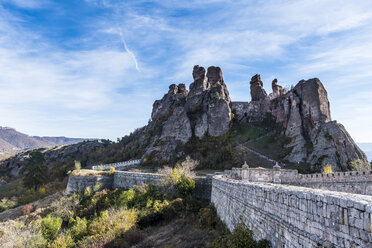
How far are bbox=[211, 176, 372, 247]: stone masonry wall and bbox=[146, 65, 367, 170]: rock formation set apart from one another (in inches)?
1412

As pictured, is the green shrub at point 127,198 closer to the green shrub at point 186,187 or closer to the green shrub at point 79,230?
the green shrub at point 79,230

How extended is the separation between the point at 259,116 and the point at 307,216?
209 ft

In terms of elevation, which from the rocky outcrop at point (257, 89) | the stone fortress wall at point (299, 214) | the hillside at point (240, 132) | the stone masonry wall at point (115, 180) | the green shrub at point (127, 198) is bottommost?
the green shrub at point (127, 198)

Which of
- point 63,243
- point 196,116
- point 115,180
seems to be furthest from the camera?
point 196,116

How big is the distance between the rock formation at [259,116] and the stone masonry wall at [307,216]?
35854 millimetres

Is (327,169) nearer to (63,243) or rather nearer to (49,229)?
(63,243)

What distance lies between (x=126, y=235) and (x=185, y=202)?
6.86 metres

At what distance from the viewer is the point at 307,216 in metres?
5.90

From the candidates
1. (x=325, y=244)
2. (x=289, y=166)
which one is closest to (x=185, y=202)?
(x=325, y=244)

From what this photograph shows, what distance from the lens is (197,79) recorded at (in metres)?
73.4

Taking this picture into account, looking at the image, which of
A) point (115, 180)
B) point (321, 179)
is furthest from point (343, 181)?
point (115, 180)

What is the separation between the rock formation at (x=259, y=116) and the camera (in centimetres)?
4129

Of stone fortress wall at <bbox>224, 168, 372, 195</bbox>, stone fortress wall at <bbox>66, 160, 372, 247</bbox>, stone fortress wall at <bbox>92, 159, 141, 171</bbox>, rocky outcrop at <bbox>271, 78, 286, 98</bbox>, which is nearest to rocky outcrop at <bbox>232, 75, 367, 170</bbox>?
rocky outcrop at <bbox>271, 78, 286, 98</bbox>

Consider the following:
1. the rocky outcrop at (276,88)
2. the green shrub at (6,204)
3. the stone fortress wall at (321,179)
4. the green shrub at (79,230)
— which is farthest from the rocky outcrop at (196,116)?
the green shrub at (79,230)
